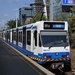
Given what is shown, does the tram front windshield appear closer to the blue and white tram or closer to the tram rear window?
the blue and white tram

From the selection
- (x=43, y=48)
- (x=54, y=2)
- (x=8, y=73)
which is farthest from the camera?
(x=54, y=2)

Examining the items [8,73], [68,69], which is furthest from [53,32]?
[8,73]

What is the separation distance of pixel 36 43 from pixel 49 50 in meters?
1.37

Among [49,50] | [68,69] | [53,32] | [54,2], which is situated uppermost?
[54,2]

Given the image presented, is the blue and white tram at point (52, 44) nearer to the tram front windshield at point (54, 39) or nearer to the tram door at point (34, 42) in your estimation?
the tram front windshield at point (54, 39)

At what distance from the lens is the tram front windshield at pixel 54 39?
605 inches

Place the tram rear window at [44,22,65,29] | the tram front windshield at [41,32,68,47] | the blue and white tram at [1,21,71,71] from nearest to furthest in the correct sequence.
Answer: the blue and white tram at [1,21,71,71] → the tram front windshield at [41,32,68,47] → the tram rear window at [44,22,65,29]

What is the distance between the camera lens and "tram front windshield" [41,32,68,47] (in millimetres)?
15366

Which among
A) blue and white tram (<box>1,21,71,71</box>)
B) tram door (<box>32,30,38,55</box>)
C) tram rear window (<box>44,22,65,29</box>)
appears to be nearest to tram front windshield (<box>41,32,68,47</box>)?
blue and white tram (<box>1,21,71,71</box>)

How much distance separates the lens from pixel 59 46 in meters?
15.4

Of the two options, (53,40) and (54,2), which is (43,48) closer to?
(53,40)

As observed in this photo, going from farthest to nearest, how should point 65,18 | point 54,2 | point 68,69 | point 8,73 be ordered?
point 54,2
point 65,18
point 68,69
point 8,73

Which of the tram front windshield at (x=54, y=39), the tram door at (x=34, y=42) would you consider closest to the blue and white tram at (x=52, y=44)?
the tram front windshield at (x=54, y=39)

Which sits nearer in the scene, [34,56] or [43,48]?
[43,48]
